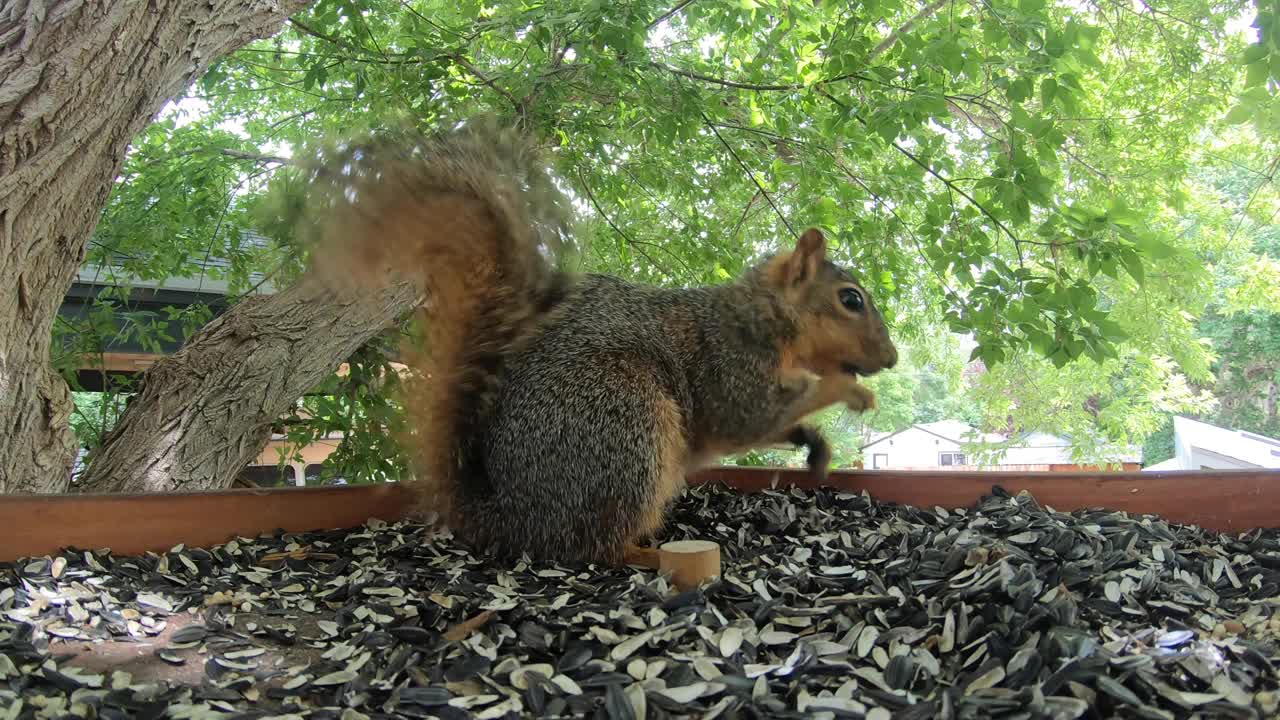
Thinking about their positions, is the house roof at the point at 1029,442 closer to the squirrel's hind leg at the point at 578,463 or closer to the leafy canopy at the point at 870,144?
the leafy canopy at the point at 870,144

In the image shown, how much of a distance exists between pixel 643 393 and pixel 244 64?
8.12ft

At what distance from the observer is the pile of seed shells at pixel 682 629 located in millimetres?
917

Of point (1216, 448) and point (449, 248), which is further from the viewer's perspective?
point (1216, 448)

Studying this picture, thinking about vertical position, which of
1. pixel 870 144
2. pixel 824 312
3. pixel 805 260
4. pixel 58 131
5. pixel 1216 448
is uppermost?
pixel 870 144

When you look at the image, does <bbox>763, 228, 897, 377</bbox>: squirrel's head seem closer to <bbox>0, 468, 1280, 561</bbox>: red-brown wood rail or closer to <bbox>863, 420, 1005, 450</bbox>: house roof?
<bbox>0, 468, 1280, 561</bbox>: red-brown wood rail

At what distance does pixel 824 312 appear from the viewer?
1.80 meters

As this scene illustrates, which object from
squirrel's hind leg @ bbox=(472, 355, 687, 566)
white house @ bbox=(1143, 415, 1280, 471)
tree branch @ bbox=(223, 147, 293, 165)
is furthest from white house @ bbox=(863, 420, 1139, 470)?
tree branch @ bbox=(223, 147, 293, 165)

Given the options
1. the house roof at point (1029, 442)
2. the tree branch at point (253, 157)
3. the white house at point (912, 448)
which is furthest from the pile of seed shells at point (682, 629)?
the house roof at point (1029, 442)

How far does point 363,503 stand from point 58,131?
3.01 feet

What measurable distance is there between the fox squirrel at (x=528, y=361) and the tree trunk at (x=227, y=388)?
0.79m

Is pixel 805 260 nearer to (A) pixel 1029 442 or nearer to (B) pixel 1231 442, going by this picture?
(B) pixel 1231 442

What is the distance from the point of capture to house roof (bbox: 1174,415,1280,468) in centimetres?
237

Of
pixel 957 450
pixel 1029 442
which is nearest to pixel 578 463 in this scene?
→ pixel 957 450

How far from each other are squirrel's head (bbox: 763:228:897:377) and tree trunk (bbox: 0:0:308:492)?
51.2 inches
